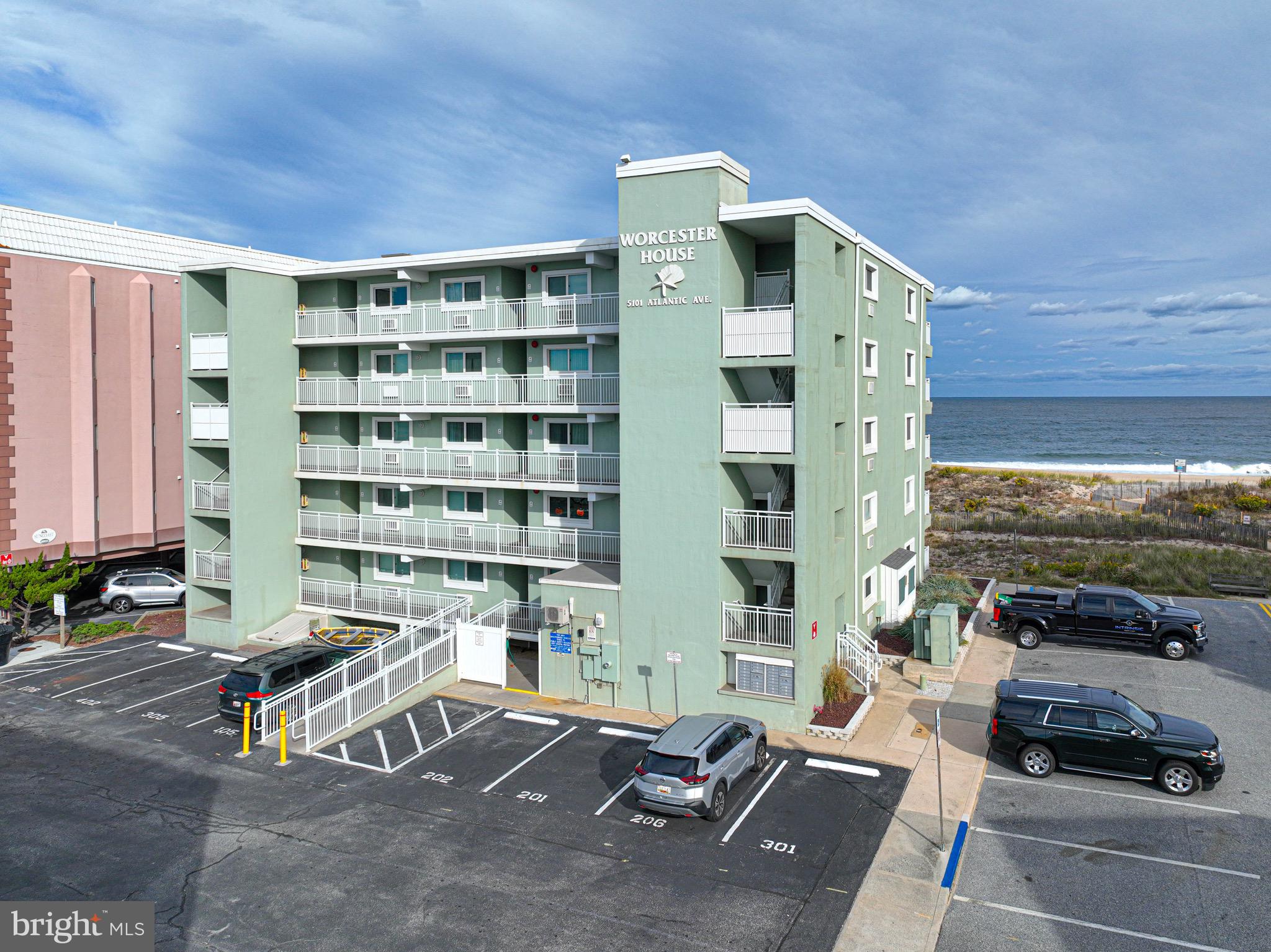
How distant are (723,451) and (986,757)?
29.1 feet

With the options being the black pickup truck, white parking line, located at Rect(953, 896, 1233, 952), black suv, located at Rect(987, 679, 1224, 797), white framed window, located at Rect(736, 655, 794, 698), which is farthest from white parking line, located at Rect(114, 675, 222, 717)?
the black pickup truck

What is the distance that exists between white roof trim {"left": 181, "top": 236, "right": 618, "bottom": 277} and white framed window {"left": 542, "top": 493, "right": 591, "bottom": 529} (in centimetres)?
734

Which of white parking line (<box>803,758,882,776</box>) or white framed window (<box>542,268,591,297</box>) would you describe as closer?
white parking line (<box>803,758,882,776</box>)

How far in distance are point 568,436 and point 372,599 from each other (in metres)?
9.00

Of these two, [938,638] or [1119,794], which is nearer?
[1119,794]

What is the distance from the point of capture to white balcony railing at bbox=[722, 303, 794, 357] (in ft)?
63.1

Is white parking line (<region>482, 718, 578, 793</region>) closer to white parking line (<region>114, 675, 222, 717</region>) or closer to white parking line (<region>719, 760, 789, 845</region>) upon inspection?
white parking line (<region>719, 760, 789, 845</region>)

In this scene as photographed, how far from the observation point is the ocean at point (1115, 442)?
A: 372 feet

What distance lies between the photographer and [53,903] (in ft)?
42.4

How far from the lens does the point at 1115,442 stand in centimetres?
13850

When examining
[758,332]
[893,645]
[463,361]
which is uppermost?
[463,361]

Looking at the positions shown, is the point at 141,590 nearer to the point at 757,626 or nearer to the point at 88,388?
the point at 88,388

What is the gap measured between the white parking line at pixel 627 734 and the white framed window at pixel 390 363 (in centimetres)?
1432

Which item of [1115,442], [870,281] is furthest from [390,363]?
[1115,442]
